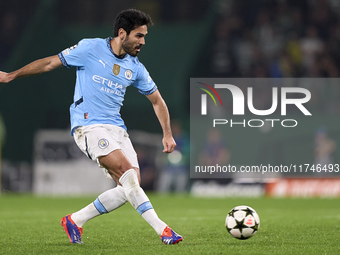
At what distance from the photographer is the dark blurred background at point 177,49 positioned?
1756cm

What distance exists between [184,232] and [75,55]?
8.06 feet

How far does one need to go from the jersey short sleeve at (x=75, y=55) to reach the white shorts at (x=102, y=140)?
626 millimetres

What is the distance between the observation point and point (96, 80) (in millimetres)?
6398

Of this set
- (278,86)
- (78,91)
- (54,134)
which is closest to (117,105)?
(78,91)

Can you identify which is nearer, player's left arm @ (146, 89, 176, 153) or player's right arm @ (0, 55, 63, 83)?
player's right arm @ (0, 55, 63, 83)

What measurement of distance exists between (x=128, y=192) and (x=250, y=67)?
12.4 metres

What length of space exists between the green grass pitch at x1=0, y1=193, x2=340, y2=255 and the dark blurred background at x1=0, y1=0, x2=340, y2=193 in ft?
18.0

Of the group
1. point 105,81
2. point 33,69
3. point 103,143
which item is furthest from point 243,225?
point 33,69

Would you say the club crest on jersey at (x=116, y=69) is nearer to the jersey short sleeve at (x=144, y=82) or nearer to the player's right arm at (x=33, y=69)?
the jersey short sleeve at (x=144, y=82)

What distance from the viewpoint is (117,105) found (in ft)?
21.6

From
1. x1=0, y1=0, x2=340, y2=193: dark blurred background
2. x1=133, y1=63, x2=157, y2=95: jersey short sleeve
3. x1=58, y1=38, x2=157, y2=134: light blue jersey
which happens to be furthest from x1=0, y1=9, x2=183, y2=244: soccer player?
x1=0, y1=0, x2=340, y2=193: dark blurred background

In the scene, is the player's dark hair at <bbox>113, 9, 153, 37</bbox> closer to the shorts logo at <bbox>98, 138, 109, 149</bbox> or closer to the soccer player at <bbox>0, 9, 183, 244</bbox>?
the soccer player at <bbox>0, 9, 183, 244</bbox>

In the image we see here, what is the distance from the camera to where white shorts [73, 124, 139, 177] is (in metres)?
6.17

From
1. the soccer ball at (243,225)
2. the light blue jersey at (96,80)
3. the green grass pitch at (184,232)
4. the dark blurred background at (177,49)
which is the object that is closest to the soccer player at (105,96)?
the light blue jersey at (96,80)
